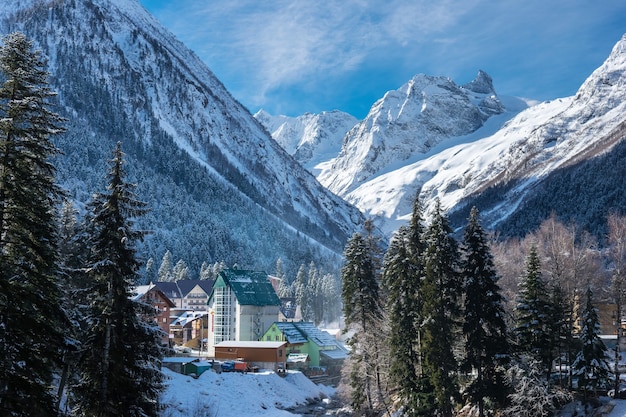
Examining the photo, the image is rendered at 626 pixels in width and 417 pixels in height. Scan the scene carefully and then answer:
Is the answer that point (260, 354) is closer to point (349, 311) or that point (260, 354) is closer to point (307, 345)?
point (307, 345)

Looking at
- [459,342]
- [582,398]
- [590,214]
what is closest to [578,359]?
[582,398]

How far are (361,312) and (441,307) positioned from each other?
11.7 m

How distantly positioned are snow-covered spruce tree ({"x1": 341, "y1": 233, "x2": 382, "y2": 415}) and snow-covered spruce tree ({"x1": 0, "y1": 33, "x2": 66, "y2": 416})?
30.4 m

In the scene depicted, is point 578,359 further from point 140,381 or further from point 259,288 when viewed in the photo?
point 259,288

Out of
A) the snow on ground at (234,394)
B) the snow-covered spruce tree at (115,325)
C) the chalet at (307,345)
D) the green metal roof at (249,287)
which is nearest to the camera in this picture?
the snow-covered spruce tree at (115,325)

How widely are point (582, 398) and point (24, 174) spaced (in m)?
34.0

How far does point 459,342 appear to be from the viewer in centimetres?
3919

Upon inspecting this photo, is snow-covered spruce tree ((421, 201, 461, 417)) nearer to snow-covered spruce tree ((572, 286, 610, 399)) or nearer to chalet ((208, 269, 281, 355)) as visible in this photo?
snow-covered spruce tree ((572, 286, 610, 399))

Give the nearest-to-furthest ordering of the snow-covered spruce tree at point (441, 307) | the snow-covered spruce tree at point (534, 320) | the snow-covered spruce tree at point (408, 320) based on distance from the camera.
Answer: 1. the snow-covered spruce tree at point (441, 307)
2. the snow-covered spruce tree at point (534, 320)
3. the snow-covered spruce tree at point (408, 320)

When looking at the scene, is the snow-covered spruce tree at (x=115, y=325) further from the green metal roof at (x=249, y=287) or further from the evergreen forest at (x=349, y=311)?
the green metal roof at (x=249, y=287)

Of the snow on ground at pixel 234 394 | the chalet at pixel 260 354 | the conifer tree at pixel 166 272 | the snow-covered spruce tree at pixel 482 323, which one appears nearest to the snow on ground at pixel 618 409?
the snow-covered spruce tree at pixel 482 323

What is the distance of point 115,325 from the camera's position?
21.9 meters

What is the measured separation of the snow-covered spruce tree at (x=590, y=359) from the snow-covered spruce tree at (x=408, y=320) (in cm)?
935

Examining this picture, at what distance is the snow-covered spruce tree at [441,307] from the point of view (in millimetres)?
35469
